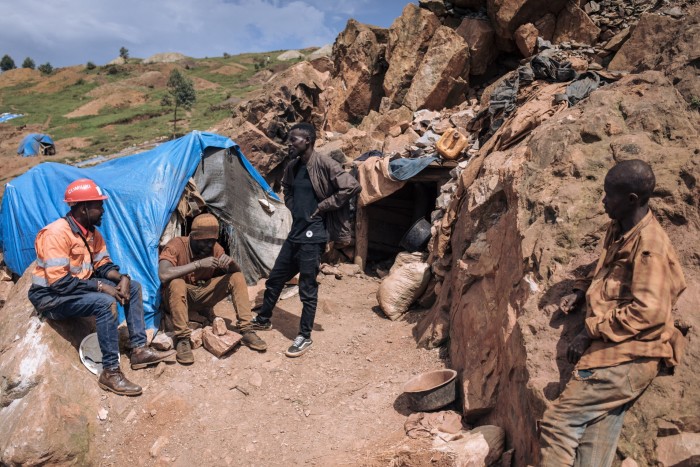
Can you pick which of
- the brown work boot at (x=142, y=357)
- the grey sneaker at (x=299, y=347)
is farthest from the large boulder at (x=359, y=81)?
the brown work boot at (x=142, y=357)

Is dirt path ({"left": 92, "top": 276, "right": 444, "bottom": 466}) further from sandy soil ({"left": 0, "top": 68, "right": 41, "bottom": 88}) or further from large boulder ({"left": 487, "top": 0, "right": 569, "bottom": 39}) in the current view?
sandy soil ({"left": 0, "top": 68, "right": 41, "bottom": 88})

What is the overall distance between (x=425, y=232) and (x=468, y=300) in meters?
2.19

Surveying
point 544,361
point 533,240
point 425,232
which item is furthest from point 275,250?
→ point 544,361

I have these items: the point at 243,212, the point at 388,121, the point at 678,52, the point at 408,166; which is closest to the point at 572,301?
the point at 678,52

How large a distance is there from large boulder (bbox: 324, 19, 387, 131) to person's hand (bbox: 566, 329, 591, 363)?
9.10 m

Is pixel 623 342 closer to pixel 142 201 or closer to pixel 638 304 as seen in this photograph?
pixel 638 304

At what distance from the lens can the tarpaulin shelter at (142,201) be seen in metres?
5.26

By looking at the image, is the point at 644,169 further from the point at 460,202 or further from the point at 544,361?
the point at 460,202

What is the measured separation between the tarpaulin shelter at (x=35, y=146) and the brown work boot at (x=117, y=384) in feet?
60.8

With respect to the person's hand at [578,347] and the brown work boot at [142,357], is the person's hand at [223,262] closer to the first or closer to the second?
the brown work boot at [142,357]

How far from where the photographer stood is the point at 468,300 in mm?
4262

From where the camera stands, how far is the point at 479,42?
9.49 m

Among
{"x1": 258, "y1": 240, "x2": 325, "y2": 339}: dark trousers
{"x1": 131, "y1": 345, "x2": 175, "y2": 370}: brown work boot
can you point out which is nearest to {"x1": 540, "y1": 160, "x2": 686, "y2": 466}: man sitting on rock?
{"x1": 258, "y1": 240, "x2": 325, "y2": 339}: dark trousers

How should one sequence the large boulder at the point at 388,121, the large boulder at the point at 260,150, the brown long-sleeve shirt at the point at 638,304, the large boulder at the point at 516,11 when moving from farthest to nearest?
1. the large boulder at the point at 388,121
2. the large boulder at the point at 516,11
3. the large boulder at the point at 260,150
4. the brown long-sleeve shirt at the point at 638,304
